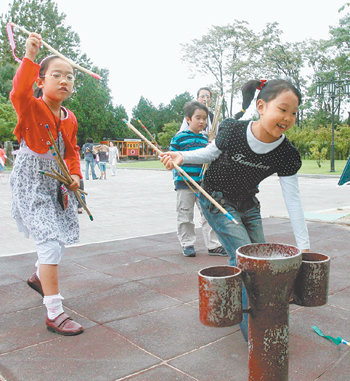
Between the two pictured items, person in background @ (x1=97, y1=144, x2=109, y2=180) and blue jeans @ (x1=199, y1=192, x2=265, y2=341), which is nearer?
blue jeans @ (x1=199, y1=192, x2=265, y2=341)

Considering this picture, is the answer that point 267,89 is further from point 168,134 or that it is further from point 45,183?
point 168,134

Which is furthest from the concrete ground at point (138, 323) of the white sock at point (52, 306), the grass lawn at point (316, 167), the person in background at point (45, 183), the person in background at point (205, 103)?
the grass lawn at point (316, 167)

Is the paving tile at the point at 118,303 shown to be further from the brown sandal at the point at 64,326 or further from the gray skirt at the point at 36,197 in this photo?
the gray skirt at the point at 36,197

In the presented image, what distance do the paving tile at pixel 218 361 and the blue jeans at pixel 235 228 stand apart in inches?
4.7

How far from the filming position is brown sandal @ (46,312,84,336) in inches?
104

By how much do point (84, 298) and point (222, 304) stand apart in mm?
1866

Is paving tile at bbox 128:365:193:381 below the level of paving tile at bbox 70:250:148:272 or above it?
below

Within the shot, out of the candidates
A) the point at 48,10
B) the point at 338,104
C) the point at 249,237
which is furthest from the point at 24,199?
the point at 48,10

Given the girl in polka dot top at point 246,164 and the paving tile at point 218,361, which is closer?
the paving tile at point 218,361

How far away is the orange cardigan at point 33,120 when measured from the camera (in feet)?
8.17

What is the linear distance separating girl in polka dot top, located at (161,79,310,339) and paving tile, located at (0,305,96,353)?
1164 mm

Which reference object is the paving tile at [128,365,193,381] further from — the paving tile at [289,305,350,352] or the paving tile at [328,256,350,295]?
the paving tile at [328,256,350,295]

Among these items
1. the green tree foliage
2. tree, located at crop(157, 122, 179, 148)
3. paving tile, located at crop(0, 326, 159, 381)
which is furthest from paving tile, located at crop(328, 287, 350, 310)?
the green tree foliage

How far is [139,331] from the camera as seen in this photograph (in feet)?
8.84
